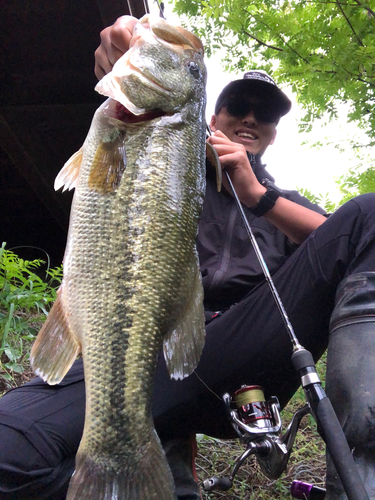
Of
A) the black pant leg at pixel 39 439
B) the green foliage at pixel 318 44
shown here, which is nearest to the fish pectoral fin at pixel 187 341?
the black pant leg at pixel 39 439

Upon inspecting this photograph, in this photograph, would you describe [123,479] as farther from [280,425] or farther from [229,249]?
[229,249]

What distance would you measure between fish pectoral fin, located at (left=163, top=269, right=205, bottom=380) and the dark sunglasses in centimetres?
185

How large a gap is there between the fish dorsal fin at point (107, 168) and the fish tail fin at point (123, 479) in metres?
0.97

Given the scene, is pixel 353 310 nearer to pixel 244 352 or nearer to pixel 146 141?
pixel 244 352

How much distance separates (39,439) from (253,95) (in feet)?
8.56

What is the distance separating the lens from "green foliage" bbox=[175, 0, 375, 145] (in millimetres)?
3172

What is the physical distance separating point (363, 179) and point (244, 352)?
2316 mm

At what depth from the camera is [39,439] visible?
1654 millimetres

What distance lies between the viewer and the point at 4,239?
796cm

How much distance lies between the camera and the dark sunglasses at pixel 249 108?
2.92 metres

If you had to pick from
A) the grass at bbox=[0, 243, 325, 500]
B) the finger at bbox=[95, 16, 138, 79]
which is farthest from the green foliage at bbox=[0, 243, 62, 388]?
the finger at bbox=[95, 16, 138, 79]

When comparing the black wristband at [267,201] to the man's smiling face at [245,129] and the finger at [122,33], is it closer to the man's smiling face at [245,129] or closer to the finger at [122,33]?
the man's smiling face at [245,129]

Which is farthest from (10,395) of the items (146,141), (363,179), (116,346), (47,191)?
(47,191)

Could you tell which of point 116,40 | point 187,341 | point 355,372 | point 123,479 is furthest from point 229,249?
point 123,479
